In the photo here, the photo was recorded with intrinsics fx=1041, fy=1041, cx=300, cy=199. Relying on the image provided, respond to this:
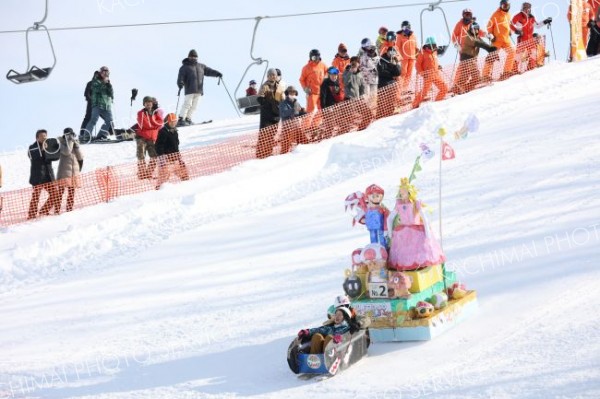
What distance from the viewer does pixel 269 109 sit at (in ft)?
58.4

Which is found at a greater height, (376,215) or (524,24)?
(524,24)

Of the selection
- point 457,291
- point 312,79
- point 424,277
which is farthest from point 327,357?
point 312,79

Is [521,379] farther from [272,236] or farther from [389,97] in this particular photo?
[389,97]

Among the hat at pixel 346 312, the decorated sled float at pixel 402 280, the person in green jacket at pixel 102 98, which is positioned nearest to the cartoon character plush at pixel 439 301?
the decorated sled float at pixel 402 280

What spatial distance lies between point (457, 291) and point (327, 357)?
71.4 inches

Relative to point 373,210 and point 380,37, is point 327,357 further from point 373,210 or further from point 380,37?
point 380,37

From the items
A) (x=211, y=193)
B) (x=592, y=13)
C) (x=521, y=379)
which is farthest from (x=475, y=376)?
(x=592, y=13)

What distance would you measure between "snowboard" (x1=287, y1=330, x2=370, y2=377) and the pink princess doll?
3.20ft

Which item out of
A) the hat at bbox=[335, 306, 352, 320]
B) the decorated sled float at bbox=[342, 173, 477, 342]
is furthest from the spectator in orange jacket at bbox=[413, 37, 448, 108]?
the hat at bbox=[335, 306, 352, 320]

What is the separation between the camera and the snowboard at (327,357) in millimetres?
9039

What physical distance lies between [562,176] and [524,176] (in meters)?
0.56

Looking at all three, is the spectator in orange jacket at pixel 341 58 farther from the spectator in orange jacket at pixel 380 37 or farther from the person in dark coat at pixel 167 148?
the person in dark coat at pixel 167 148

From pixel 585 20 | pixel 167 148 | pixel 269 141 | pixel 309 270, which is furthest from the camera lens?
pixel 585 20

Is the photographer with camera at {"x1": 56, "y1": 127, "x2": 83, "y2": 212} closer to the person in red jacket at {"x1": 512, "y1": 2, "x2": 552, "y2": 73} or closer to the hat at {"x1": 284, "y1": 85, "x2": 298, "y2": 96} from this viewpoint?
the hat at {"x1": 284, "y1": 85, "x2": 298, "y2": 96}
